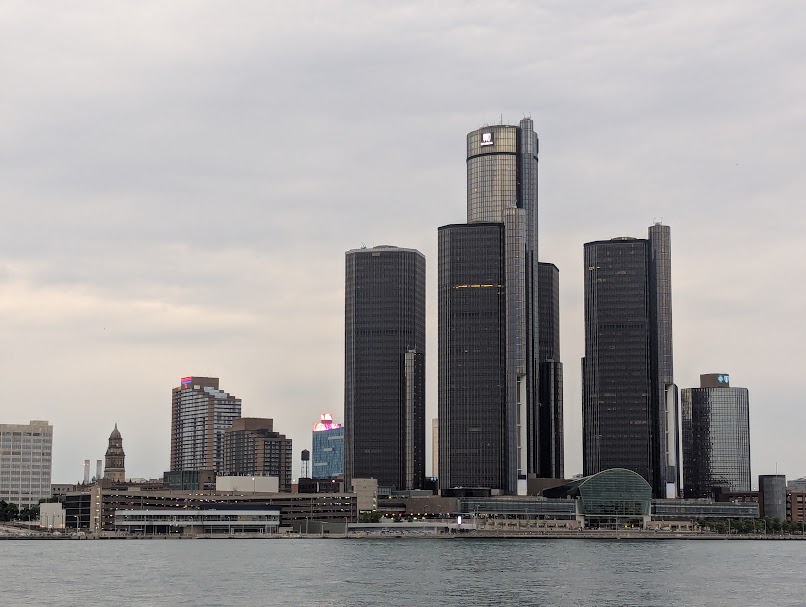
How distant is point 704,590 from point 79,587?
72.3 metres

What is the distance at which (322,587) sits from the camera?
14775cm

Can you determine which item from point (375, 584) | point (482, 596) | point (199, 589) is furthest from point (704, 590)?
point (199, 589)

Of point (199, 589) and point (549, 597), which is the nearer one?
point (549, 597)

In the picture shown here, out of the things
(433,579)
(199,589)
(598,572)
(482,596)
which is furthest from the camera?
(598,572)

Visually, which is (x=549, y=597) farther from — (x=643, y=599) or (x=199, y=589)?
(x=199, y=589)

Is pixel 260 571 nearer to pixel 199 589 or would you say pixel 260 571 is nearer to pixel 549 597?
pixel 199 589

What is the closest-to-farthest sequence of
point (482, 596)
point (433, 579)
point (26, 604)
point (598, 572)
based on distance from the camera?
point (26, 604) → point (482, 596) → point (433, 579) → point (598, 572)

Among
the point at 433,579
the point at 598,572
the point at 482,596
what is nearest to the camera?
the point at 482,596

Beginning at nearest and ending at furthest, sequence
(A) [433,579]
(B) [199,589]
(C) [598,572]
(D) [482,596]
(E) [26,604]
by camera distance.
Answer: (E) [26,604], (D) [482,596], (B) [199,589], (A) [433,579], (C) [598,572]

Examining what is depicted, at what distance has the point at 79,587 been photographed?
149375 mm

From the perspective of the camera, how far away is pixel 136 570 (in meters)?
183

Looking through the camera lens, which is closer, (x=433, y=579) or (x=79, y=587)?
(x=79, y=587)

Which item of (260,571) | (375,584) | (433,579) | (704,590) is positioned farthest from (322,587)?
(704,590)

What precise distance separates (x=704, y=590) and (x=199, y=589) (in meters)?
57.7
